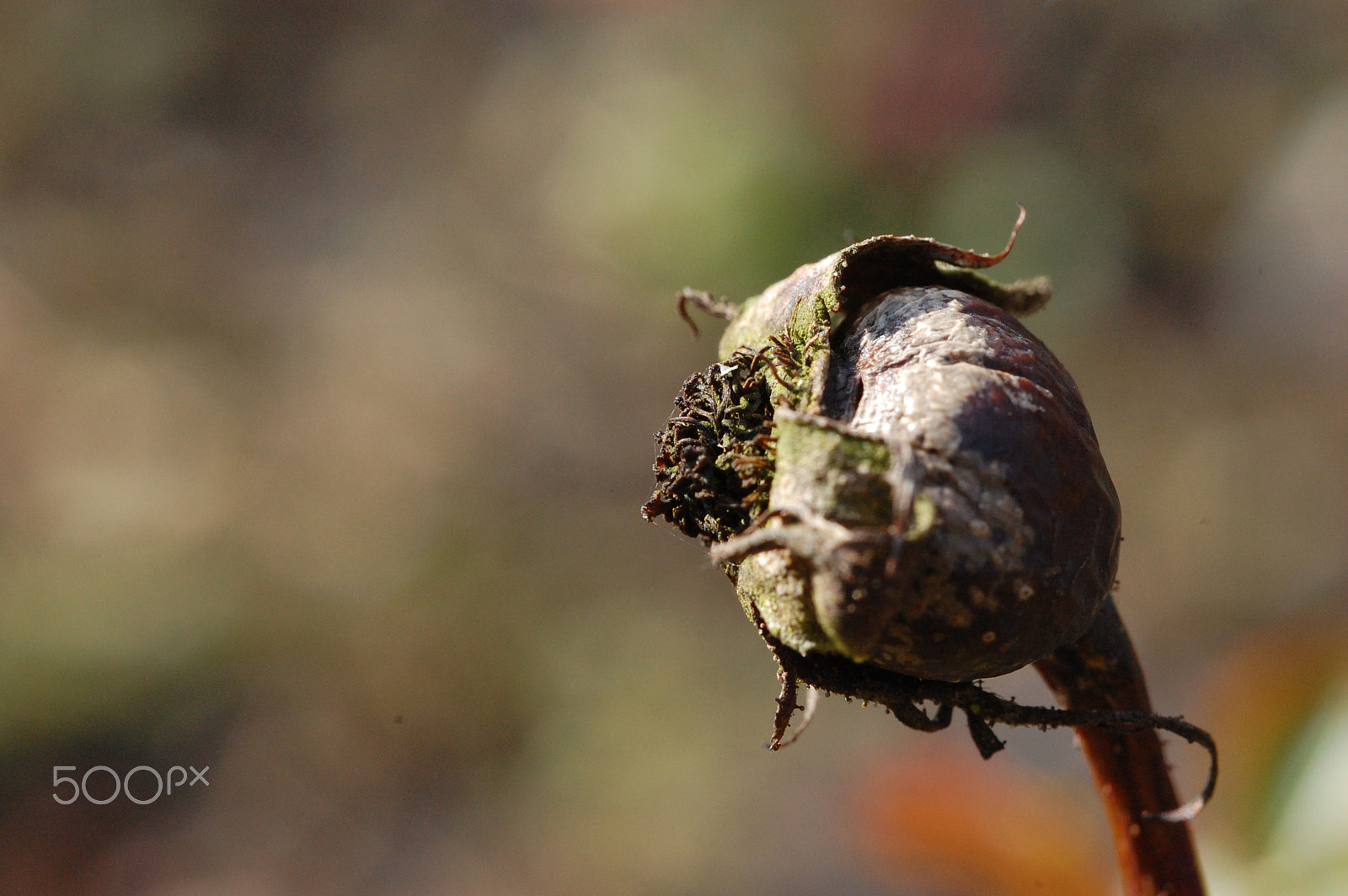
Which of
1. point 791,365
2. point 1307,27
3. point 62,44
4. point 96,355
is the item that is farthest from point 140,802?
point 1307,27

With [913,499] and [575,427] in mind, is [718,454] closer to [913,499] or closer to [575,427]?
[913,499]

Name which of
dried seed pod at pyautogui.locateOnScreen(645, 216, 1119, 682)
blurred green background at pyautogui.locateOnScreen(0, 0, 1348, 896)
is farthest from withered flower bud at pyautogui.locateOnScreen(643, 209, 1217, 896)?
blurred green background at pyautogui.locateOnScreen(0, 0, 1348, 896)

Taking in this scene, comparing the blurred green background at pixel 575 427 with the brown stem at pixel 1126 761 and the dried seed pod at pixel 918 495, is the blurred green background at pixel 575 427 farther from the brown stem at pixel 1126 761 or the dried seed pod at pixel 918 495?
the dried seed pod at pixel 918 495

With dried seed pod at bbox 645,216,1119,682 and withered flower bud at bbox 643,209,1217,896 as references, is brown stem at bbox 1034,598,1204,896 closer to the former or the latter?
withered flower bud at bbox 643,209,1217,896

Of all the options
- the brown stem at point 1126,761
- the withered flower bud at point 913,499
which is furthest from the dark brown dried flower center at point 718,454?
the brown stem at point 1126,761

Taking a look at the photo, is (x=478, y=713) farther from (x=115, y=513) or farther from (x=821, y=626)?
(x=821, y=626)

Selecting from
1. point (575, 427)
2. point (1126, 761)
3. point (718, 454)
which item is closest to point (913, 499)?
point (718, 454)
